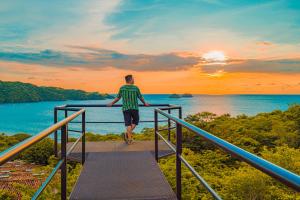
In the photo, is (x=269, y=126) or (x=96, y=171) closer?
(x=96, y=171)

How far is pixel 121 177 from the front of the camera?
5.33 m

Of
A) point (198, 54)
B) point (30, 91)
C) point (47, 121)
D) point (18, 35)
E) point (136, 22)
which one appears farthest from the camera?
point (30, 91)

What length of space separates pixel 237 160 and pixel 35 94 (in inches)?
6542

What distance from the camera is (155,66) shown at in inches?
1937

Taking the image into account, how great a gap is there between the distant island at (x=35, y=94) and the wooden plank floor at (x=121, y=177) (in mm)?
155589

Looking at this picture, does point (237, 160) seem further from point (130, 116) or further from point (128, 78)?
point (128, 78)

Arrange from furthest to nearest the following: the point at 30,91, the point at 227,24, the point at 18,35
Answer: the point at 30,91
the point at 18,35
the point at 227,24

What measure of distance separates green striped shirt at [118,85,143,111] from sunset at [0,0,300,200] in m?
0.02

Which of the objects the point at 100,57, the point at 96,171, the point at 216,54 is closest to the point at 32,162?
the point at 216,54

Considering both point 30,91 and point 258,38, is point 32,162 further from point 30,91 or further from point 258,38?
point 30,91

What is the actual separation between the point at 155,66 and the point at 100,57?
520 inches

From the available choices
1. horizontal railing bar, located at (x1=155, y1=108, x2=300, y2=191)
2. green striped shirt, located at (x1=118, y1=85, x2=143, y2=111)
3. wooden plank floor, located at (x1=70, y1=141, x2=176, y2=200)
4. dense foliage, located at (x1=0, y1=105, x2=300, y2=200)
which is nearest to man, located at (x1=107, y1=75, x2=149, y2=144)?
green striped shirt, located at (x1=118, y1=85, x2=143, y2=111)

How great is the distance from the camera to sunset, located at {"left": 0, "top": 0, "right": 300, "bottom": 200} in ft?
15.1

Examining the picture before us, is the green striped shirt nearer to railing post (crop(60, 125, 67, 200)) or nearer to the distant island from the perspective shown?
railing post (crop(60, 125, 67, 200))
